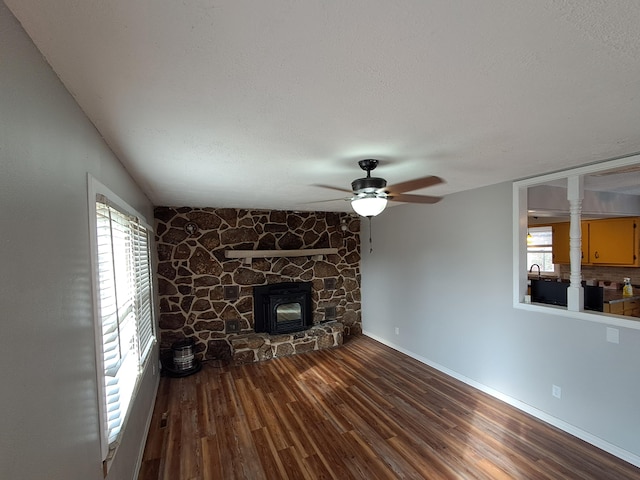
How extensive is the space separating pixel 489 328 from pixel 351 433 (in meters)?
1.98

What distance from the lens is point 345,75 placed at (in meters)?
1.13

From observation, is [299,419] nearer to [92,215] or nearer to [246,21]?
[92,215]

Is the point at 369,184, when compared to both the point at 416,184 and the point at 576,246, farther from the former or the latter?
the point at 576,246

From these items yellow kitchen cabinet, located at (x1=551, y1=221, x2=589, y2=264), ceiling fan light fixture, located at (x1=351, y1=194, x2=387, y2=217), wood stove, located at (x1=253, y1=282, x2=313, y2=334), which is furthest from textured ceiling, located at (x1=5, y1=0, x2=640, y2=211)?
yellow kitchen cabinet, located at (x1=551, y1=221, x2=589, y2=264)

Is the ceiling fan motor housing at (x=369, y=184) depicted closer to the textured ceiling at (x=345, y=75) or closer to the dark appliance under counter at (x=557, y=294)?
the textured ceiling at (x=345, y=75)

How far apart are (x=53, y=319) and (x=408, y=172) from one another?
2.56 m

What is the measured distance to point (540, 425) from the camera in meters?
2.74

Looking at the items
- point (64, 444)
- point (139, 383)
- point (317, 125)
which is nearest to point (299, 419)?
point (139, 383)

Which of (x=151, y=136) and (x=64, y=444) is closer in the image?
(x=64, y=444)

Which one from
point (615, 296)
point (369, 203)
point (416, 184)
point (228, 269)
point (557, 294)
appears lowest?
point (615, 296)

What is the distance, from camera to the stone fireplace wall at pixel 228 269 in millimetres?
4289

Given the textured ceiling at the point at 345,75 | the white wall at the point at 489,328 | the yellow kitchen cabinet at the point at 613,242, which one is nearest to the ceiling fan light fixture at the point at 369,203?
the textured ceiling at the point at 345,75

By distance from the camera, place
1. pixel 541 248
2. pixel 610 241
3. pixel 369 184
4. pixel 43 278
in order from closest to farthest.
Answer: pixel 43 278, pixel 369 184, pixel 610 241, pixel 541 248

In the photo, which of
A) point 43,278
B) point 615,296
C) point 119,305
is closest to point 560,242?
point 615,296
